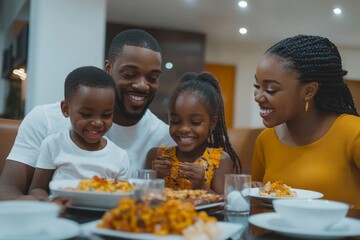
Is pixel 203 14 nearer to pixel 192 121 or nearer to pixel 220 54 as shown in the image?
pixel 220 54

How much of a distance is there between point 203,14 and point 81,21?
2.56 meters

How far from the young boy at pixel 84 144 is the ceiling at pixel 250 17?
408 centimetres

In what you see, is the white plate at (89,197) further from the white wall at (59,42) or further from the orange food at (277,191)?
the white wall at (59,42)

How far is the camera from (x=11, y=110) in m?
4.63

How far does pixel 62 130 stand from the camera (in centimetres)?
160

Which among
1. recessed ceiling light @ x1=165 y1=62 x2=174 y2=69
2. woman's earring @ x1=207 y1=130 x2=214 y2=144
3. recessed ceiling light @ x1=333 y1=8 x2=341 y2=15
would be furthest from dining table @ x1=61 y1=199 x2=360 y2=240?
recessed ceiling light @ x1=165 y1=62 x2=174 y2=69

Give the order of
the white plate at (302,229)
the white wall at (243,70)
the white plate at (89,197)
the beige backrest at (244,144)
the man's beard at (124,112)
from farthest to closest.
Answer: the white wall at (243,70) < the beige backrest at (244,144) < the man's beard at (124,112) < the white plate at (89,197) < the white plate at (302,229)

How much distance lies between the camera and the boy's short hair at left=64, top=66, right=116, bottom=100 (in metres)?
1.34

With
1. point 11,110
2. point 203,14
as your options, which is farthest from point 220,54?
point 11,110

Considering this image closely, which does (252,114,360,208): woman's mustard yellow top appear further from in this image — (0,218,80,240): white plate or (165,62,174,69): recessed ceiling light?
(165,62,174,69): recessed ceiling light

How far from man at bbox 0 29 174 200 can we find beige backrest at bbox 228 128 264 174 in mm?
511

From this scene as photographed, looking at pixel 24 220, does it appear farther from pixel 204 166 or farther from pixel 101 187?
pixel 204 166

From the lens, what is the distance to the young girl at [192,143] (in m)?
1.52

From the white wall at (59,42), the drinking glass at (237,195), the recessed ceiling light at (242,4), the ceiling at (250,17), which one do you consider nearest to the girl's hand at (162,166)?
the drinking glass at (237,195)
